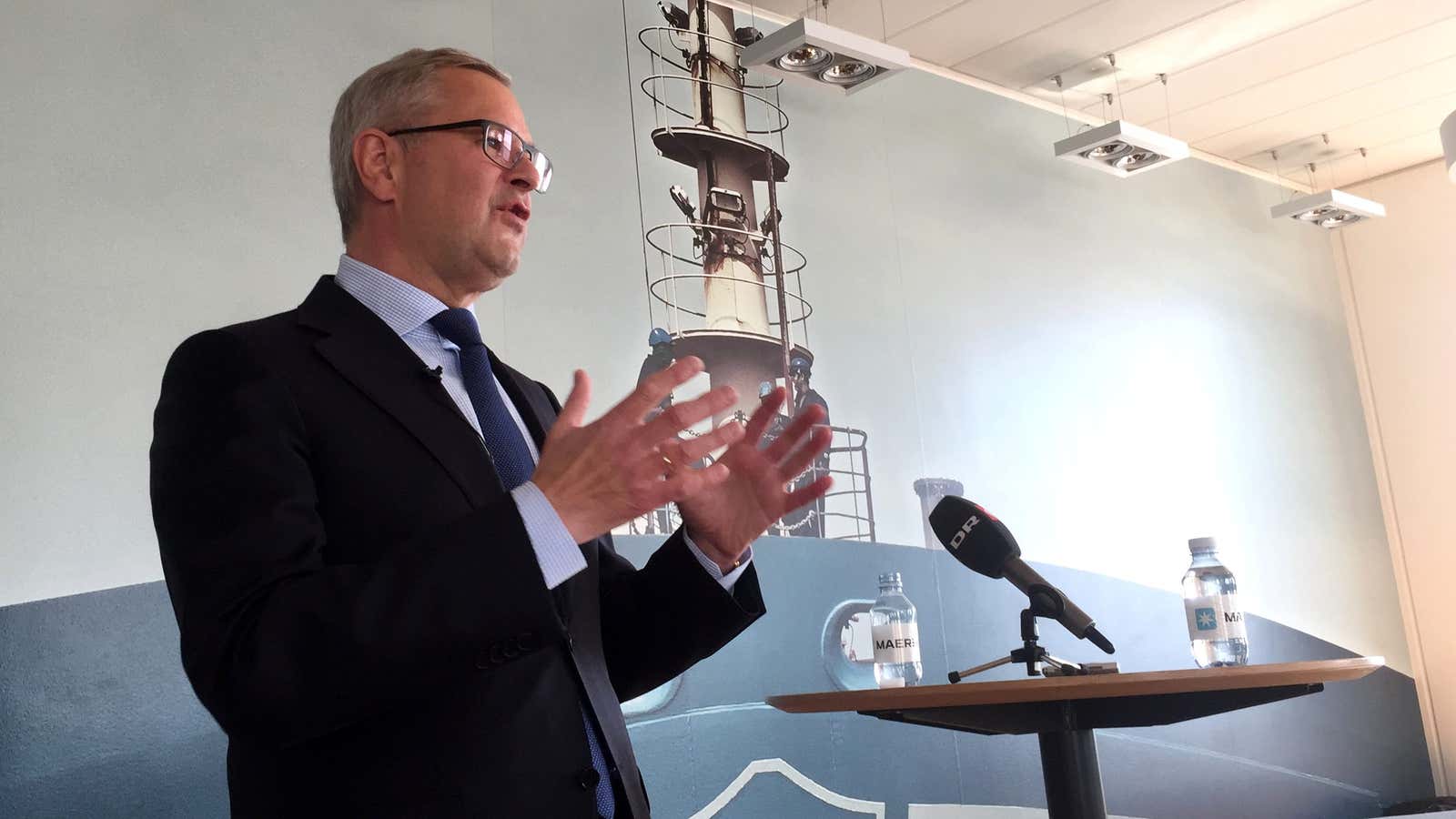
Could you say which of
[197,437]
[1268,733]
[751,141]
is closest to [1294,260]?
[1268,733]

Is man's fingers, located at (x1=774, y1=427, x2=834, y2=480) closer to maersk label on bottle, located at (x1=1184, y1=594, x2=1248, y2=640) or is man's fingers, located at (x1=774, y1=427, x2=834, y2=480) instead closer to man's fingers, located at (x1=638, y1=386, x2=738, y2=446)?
man's fingers, located at (x1=638, y1=386, x2=738, y2=446)

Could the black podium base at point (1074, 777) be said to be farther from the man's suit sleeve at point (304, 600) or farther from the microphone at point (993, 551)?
the man's suit sleeve at point (304, 600)

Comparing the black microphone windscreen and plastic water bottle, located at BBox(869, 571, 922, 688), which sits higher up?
the black microphone windscreen

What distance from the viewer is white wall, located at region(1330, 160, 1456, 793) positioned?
627cm

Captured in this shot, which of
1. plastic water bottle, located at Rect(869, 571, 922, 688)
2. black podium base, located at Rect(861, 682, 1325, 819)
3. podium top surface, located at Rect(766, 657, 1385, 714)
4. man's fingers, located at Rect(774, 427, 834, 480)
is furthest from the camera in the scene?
plastic water bottle, located at Rect(869, 571, 922, 688)

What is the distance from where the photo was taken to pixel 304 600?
99 centimetres

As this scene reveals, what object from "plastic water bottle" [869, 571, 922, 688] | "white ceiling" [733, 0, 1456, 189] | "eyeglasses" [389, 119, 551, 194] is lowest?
"plastic water bottle" [869, 571, 922, 688]

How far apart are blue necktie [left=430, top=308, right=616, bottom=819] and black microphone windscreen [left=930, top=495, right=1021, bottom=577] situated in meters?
1.23

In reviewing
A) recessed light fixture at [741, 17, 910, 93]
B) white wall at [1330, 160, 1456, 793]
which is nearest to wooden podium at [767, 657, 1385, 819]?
recessed light fixture at [741, 17, 910, 93]

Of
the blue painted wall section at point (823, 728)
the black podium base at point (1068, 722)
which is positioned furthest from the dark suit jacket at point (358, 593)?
the blue painted wall section at point (823, 728)

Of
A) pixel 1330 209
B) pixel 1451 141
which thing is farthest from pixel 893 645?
pixel 1330 209

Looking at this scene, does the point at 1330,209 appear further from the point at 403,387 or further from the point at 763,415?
the point at 403,387

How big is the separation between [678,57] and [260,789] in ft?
10.5

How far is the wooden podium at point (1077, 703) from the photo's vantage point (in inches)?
66.9
